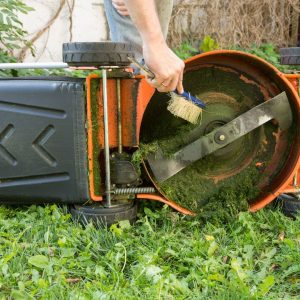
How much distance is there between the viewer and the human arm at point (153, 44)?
4.85 feet

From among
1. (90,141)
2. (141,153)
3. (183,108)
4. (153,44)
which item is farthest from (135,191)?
(153,44)

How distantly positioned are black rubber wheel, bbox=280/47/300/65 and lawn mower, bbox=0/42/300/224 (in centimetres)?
9

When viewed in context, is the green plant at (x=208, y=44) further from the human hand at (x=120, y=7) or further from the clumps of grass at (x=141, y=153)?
the clumps of grass at (x=141, y=153)

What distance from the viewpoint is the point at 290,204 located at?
2037 millimetres

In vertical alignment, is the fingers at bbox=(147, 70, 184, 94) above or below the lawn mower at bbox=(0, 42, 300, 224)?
above

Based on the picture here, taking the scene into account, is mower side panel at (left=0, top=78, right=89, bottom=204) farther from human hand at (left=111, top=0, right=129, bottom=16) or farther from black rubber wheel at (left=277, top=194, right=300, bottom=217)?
black rubber wheel at (left=277, top=194, right=300, bottom=217)

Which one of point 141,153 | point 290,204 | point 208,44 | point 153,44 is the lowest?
point 290,204

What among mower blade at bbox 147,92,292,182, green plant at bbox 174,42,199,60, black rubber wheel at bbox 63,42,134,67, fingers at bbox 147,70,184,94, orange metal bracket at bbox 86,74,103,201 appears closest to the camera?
fingers at bbox 147,70,184,94

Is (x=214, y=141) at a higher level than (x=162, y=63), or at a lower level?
lower

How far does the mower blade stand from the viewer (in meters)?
1.99

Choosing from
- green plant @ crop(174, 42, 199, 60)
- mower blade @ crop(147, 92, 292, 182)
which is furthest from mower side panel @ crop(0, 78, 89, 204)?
green plant @ crop(174, 42, 199, 60)

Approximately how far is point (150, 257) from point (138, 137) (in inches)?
19.1

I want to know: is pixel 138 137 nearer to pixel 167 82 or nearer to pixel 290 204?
pixel 167 82

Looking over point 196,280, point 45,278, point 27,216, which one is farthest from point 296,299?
Result: point 27,216
